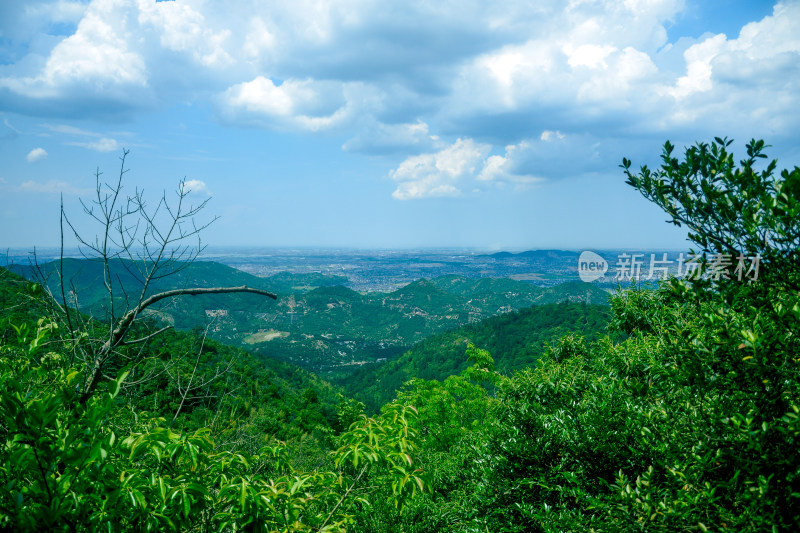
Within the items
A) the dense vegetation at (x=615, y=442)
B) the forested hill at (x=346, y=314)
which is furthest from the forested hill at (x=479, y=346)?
the dense vegetation at (x=615, y=442)

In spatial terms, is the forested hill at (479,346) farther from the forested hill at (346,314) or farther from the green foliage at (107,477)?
the green foliage at (107,477)

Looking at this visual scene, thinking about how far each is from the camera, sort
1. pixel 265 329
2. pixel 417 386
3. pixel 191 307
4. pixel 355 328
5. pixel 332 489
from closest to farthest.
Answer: pixel 332 489 < pixel 417 386 < pixel 191 307 < pixel 265 329 < pixel 355 328

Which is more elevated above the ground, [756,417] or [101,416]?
Answer: [101,416]

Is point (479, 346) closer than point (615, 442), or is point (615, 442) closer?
point (615, 442)

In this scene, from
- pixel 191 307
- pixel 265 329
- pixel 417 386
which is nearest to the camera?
pixel 417 386

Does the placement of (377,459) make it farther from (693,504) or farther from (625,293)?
(625,293)

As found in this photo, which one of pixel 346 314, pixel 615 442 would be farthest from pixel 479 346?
pixel 346 314

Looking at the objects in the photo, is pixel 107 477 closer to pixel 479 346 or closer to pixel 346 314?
pixel 479 346

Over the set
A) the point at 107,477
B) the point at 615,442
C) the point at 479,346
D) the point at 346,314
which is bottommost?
the point at 346,314

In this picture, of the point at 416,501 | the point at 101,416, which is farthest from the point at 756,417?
the point at 416,501
